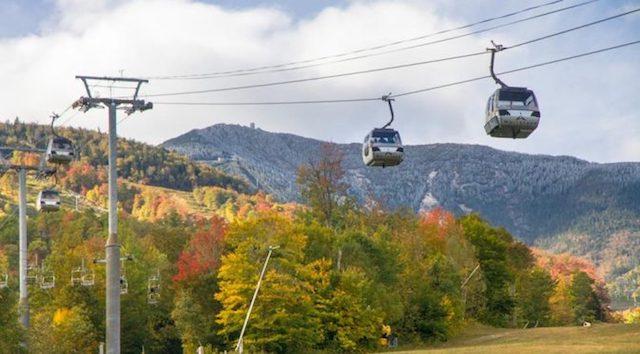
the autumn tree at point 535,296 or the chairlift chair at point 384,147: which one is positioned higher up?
the chairlift chair at point 384,147

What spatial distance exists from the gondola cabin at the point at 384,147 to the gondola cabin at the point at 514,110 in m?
9.14

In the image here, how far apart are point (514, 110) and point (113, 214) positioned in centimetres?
2227

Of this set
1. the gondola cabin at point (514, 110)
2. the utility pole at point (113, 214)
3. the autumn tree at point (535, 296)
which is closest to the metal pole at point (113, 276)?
the utility pole at point (113, 214)

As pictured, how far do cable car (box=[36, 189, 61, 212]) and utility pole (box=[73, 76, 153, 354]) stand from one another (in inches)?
1029

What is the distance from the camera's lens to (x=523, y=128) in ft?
134

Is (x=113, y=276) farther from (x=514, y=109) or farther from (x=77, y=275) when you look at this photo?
(x=77, y=275)

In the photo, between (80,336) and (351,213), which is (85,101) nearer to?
(80,336)

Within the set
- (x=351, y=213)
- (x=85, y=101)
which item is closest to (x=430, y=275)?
(x=351, y=213)

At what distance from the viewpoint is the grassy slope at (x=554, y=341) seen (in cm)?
7744

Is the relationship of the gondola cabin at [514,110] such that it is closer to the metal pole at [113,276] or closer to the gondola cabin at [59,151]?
the metal pole at [113,276]

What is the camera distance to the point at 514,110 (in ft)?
133

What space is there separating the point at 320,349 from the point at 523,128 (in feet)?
197

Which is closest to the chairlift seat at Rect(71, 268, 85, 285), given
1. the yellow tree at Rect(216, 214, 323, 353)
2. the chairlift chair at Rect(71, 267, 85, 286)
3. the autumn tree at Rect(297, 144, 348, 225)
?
the chairlift chair at Rect(71, 267, 85, 286)

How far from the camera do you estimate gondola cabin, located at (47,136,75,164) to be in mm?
65500
